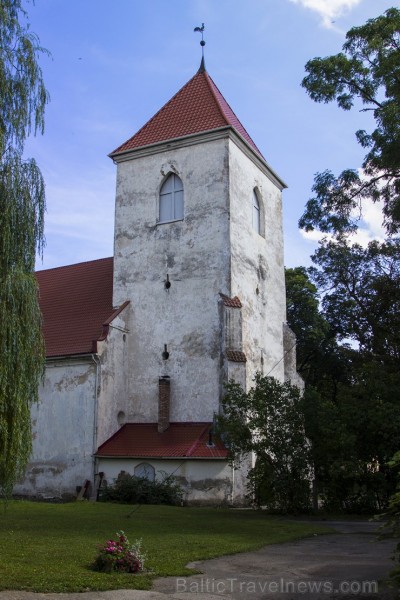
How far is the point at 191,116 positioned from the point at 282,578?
20.9 m

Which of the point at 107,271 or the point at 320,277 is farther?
the point at 320,277

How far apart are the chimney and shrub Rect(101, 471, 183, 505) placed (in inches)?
83.2

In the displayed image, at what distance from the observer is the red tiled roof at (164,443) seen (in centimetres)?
2062

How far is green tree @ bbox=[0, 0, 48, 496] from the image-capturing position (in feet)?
34.1

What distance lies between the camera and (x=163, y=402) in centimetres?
2259

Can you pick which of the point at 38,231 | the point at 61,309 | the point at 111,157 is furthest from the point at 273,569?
the point at 111,157

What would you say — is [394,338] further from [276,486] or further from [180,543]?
[180,543]

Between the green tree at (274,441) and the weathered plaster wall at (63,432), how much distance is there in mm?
5724

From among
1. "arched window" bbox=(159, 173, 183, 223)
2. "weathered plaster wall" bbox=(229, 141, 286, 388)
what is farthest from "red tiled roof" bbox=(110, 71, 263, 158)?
"arched window" bbox=(159, 173, 183, 223)

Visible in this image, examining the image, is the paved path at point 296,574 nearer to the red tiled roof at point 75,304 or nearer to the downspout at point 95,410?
the downspout at point 95,410

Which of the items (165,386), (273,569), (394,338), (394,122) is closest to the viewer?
(273,569)

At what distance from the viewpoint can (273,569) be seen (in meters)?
9.48

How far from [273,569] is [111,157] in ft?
68.3

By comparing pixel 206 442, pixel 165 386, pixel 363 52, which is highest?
pixel 363 52
